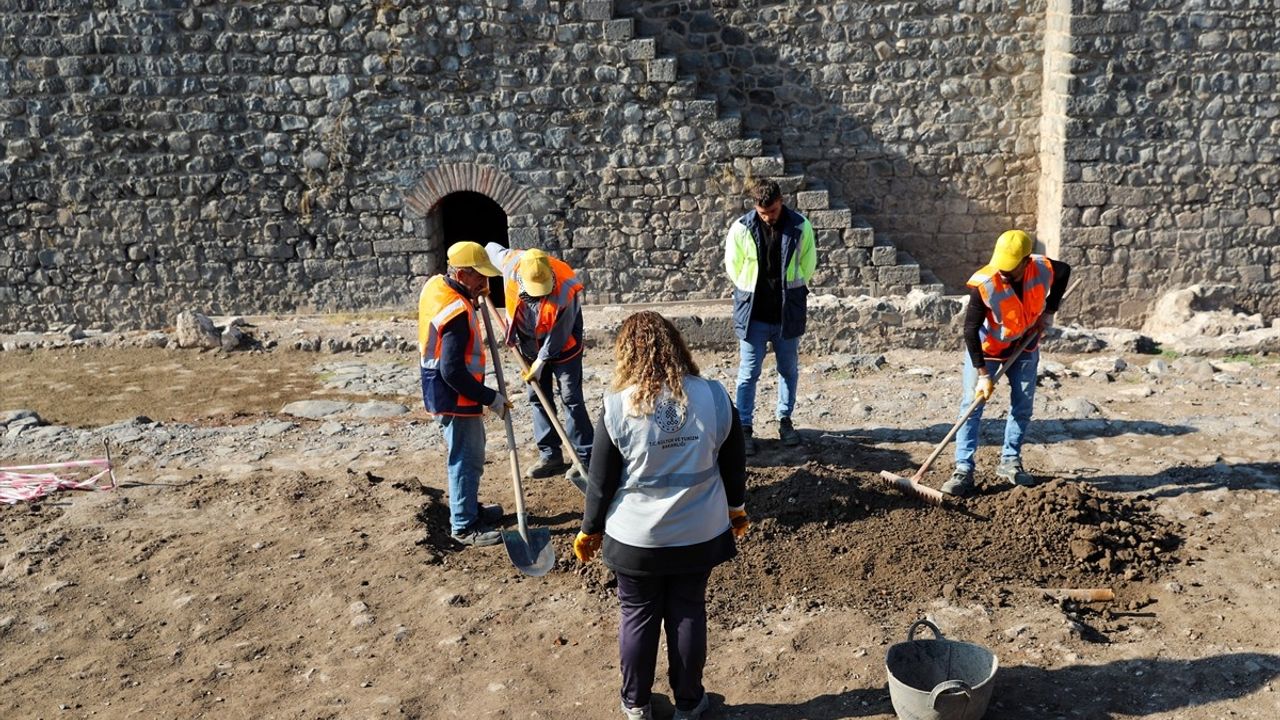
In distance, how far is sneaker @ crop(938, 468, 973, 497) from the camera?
6.58 meters

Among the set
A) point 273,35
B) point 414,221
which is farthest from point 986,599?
point 273,35

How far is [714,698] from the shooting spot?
4.86 m

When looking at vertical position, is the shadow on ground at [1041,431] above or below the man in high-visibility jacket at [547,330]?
below

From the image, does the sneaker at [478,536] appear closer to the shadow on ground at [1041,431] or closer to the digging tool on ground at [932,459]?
the digging tool on ground at [932,459]

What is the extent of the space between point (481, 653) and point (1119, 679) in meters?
2.71

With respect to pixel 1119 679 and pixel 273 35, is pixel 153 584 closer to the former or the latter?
pixel 1119 679

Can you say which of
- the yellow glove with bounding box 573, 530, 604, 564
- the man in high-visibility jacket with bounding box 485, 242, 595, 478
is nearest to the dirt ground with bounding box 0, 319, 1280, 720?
the man in high-visibility jacket with bounding box 485, 242, 595, 478

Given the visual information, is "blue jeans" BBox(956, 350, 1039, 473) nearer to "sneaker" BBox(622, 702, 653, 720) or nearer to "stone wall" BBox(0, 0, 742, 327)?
"sneaker" BBox(622, 702, 653, 720)

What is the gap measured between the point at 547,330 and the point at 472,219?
6945 millimetres

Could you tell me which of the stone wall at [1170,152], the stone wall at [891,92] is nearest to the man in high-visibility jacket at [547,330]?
the stone wall at [891,92]

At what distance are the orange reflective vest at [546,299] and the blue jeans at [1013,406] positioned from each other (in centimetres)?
230

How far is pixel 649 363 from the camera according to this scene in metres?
4.30

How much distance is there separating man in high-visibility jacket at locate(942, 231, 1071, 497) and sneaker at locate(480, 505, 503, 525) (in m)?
2.50

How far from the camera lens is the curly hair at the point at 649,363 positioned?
4.26 meters
